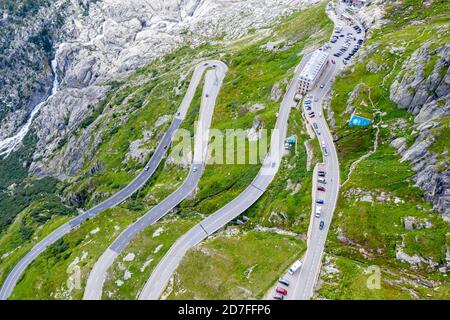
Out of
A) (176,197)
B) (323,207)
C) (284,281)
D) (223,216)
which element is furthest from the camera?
(176,197)

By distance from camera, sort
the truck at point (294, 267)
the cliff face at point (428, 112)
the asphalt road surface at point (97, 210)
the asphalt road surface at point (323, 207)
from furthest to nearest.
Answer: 1. the asphalt road surface at point (97, 210)
2. the cliff face at point (428, 112)
3. the truck at point (294, 267)
4. the asphalt road surface at point (323, 207)

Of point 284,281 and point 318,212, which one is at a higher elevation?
point 284,281

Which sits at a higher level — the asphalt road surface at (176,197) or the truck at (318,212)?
the asphalt road surface at (176,197)

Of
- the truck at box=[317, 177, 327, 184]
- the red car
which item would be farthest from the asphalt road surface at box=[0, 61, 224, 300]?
the red car

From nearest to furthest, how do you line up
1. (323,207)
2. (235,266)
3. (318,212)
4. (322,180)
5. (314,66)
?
(235,266)
(318,212)
(323,207)
(322,180)
(314,66)

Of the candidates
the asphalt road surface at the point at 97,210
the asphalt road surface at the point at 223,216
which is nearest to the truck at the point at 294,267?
the asphalt road surface at the point at 223,216

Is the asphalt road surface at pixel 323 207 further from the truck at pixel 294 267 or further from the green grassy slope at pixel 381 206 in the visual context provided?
the green grassy slope at pixel 381 206

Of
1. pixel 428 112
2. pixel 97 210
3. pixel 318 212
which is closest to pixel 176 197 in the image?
pixel 97 210

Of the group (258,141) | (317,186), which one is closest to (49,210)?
(258,141)

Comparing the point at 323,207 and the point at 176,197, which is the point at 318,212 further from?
the point at 176,197
